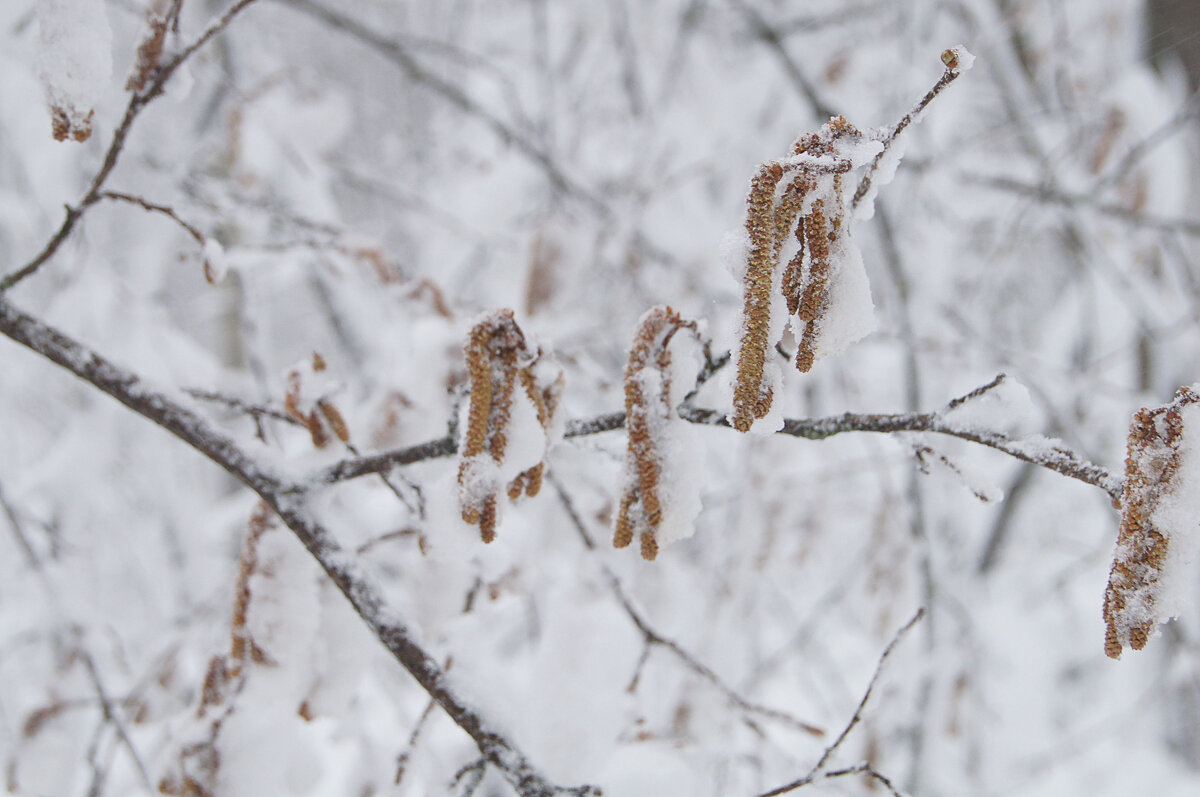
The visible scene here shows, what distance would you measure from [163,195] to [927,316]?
2.06 metres

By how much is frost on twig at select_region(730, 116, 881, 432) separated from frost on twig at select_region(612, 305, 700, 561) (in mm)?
Result: 79

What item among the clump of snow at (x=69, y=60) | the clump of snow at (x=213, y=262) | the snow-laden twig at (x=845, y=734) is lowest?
the snow-laden twig at (x=845, y=734)

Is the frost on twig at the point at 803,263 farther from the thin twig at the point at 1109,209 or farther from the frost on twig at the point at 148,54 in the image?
the thin twig at the point at 1109,209

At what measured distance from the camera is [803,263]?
400 millimetres

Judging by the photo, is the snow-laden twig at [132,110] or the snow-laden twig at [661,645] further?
the snow-laden twig at [661,645]

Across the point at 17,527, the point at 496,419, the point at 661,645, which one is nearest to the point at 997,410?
the point at 496,419

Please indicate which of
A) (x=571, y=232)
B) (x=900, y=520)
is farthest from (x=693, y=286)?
(x=900, y=520)

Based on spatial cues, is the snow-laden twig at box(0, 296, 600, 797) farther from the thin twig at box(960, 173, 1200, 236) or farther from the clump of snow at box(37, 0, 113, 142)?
the thin twig at box(960, 173, 1200, 236)

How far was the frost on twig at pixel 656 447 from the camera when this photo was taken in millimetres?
465

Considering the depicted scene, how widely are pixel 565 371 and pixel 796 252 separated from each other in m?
0.28

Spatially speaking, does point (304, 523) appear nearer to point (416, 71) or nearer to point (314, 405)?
point (314, 405)

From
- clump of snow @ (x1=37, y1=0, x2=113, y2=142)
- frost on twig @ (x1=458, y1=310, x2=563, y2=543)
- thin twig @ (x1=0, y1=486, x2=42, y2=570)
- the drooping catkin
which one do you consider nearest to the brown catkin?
the drooping catkin

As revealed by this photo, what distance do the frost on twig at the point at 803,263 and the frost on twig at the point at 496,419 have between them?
0.15m

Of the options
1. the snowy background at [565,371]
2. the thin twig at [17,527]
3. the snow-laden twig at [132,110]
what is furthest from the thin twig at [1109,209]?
the thin twig at [17,527]
